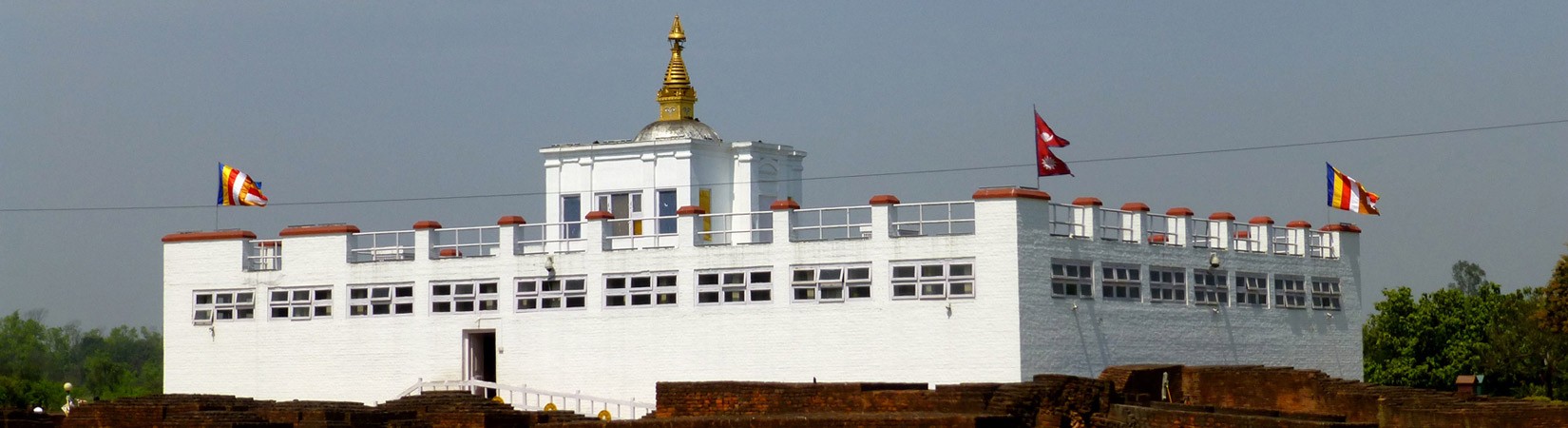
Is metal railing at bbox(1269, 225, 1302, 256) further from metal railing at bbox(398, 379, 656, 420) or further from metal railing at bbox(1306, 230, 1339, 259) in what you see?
metal railing at bbox(398, 379, 656, 420)

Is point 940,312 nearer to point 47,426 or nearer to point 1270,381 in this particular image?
point 1270,381

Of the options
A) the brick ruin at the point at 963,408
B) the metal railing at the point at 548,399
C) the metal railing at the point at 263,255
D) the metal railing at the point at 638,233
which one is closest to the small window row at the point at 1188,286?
the brick ruin at the point at 963,408

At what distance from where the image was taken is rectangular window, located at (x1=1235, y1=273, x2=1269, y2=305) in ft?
158

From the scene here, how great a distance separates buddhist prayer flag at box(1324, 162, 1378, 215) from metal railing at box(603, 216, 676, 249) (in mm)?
14790

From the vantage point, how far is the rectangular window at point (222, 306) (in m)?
51.0

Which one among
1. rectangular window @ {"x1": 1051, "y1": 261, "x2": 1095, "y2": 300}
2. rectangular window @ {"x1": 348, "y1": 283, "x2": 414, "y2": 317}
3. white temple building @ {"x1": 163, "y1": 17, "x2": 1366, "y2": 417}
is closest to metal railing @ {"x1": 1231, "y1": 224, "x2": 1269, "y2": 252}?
white temple building @ {"x1": 163, "y1": 17, "x2": 1366, "y2": 417}

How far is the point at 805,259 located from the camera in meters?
44.8

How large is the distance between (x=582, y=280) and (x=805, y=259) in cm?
537

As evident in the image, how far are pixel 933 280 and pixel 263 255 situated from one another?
55.4 ft

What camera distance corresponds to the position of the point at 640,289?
153ft

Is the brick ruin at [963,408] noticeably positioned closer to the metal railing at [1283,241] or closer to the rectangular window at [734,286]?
the rectangular window at [734,286]

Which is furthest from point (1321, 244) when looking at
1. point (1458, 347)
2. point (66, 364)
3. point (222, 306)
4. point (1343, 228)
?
point (66, 364)

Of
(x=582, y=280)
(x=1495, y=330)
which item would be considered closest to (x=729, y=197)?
(x=582, y=280)

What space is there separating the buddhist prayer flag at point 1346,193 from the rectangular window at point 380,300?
20670mm
